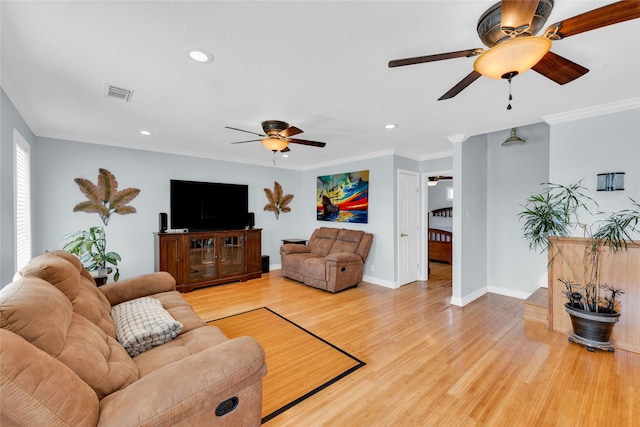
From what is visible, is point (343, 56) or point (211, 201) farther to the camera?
point (211, 201)

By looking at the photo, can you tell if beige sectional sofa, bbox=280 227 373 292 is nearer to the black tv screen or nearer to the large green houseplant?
the black tv screen

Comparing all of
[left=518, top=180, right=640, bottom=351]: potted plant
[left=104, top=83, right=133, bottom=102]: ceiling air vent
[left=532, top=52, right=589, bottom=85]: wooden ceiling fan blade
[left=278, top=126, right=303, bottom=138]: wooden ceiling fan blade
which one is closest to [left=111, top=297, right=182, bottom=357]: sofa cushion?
[left=104, top=83, right=133, bottom=102]: ceiling air vent

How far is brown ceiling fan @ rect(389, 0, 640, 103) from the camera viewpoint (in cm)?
118

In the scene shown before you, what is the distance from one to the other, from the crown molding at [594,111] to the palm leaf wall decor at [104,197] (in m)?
5.83

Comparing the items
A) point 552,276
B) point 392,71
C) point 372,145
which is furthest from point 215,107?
point 552,276

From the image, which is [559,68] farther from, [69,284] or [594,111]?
[69,284]

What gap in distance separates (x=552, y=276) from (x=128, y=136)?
5756 mm

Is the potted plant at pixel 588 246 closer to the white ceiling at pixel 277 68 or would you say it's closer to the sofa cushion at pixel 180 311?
the white ceiling at pixel 277 68

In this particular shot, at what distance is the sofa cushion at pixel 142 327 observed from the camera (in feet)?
5.55

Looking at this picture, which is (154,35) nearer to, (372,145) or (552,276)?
(372,145)

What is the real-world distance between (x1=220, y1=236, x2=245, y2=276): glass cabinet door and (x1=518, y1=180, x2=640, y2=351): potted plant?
14.6 feet

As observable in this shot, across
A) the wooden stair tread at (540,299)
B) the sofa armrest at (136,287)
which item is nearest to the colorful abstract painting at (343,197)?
the wooden stair tread at (540,299)

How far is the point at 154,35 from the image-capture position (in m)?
1.64

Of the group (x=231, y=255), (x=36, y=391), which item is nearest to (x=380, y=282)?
(x=231, y=255)
